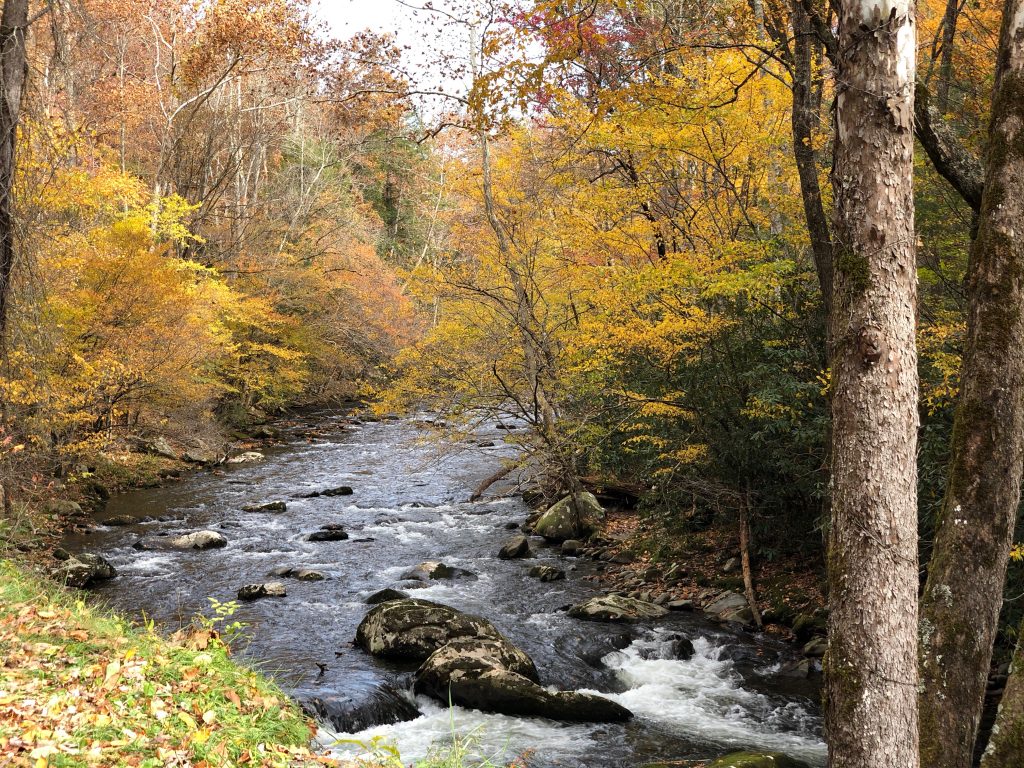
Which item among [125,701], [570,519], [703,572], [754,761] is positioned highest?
[125,701]

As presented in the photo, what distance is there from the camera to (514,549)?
13320 mm

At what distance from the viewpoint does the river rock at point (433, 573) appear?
12031 mm

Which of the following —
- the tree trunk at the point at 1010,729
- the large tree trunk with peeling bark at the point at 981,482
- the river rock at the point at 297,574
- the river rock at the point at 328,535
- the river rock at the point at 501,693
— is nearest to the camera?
the tree trunk at the point at 1010,729

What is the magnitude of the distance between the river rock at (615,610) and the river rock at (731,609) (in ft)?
2.17

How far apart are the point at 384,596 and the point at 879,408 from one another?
837 cm

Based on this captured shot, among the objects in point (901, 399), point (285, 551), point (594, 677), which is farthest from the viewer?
point (285, 551)

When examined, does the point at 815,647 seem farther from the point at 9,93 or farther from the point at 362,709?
the point at 9,93

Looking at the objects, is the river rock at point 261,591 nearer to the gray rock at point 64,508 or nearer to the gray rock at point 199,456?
the gray rock at point 64,508

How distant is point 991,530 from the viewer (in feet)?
15.9

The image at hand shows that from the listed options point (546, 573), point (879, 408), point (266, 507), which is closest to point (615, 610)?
point (546, 573)

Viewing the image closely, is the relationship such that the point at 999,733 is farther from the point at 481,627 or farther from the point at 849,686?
the point at 481,627

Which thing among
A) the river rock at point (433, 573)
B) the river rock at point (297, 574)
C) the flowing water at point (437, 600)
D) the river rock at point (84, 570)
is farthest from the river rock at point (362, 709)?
the river rock at point (84, 570)

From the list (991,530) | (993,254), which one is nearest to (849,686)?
(991,530)

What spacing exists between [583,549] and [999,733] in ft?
30.3
